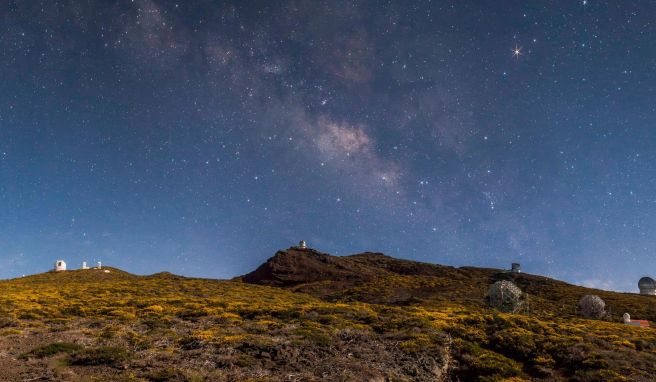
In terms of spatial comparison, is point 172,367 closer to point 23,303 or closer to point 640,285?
point 23,303

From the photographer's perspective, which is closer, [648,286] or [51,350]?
[51,350]

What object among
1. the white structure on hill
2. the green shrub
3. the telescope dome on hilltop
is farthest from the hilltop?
the telescope dome on hilltop

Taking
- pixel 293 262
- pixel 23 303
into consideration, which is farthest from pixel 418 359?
pixel 293 262

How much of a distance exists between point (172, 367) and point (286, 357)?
16.7ft

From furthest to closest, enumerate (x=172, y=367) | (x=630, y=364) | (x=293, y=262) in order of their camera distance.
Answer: (x=293, y=262)
(x=630, y=364)
(x=172, y=367)

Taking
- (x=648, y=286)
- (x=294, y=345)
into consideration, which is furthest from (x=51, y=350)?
(x=648, y=286)

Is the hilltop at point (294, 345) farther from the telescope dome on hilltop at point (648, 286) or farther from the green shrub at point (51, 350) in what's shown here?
the telescope dome on hilltop at point (648, 286)

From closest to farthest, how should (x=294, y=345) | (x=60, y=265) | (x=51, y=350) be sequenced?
(x=51, y=350) → (x=294, y=345) → (x=60, y=265)

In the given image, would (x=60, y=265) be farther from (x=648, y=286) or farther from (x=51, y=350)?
(x=648, y=286)

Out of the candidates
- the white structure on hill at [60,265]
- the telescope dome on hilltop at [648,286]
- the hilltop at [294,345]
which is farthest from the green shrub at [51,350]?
the telescope dome on hilltop at [648,286]

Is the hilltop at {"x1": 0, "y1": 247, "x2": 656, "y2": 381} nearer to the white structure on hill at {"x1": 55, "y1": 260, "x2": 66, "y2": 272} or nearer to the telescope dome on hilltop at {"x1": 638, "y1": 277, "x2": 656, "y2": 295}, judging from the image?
the white structure on hill at {"x1": 55, "y1": 260, "x2": 66, "y2": 272}

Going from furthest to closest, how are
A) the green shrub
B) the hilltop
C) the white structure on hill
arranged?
the white structure on hill
the green shrub
the hilltop

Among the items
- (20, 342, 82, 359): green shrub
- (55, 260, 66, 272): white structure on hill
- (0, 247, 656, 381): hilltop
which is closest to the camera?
(0, 247, 656, 381): hilltop

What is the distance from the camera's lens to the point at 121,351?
1942cm
